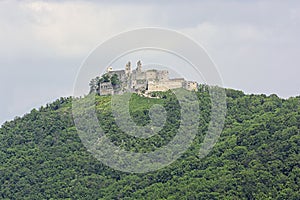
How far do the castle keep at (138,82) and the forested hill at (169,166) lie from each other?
5.44 ft

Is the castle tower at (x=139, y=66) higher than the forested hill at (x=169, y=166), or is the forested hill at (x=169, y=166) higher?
the castle tower at (x=139, y=66)

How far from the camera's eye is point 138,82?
5074 inches

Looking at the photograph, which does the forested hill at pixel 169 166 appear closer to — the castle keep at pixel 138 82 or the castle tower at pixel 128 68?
the castle keep at pixel 138 82

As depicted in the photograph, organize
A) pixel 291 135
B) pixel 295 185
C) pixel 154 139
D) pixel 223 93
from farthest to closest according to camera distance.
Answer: pixel 223 93 → pixel 154 139 → pixel 291 135 → pixel 295 185

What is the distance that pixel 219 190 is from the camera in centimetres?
10312

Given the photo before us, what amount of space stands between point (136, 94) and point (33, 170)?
1528cm

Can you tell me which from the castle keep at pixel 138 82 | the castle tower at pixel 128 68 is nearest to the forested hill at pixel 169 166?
the castle keep at pixel 138 82

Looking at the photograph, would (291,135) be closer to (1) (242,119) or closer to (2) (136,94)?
(1) (242,119)

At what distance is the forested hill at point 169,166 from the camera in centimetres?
10312

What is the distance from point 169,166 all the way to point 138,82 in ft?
62.5

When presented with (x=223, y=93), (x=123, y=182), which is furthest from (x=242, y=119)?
(x=123, y=182)

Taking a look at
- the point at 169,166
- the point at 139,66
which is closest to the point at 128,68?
the point at 139,66

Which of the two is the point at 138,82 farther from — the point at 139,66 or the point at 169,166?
the point at 169,166

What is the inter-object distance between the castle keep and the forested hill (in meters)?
1.66
